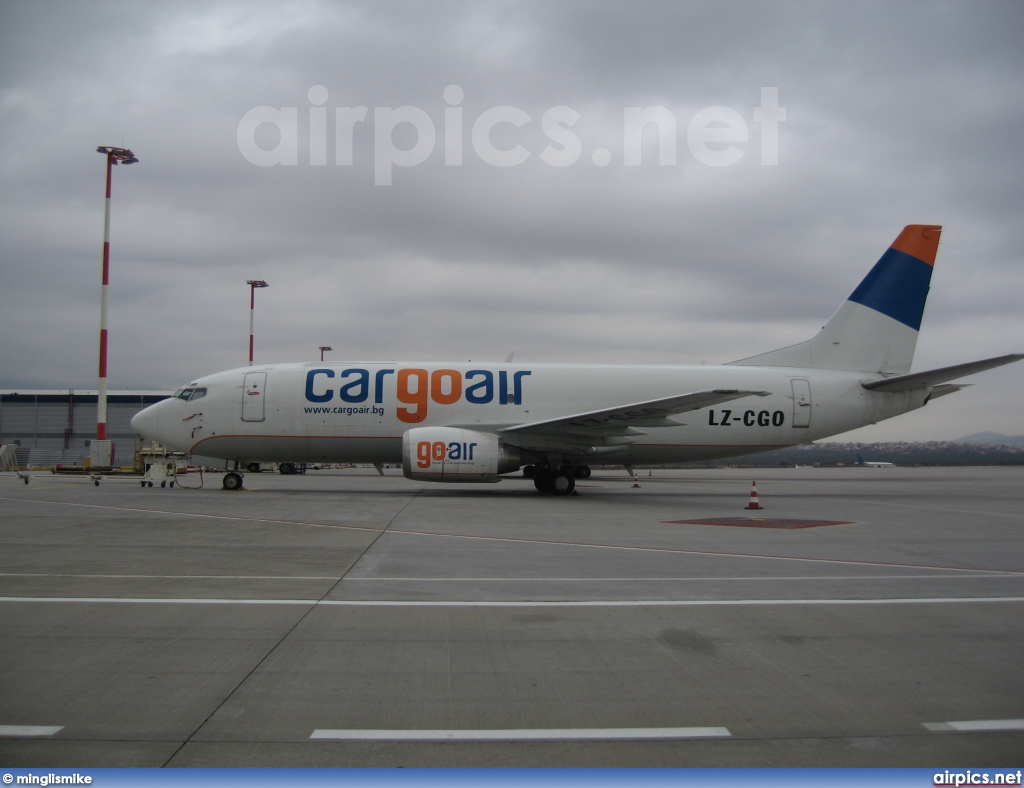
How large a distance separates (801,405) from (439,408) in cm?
1086

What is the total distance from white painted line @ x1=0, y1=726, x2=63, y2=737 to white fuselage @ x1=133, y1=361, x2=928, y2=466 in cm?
1632

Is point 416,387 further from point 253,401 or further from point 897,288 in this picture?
point 897,288

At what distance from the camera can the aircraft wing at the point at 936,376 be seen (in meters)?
18.3

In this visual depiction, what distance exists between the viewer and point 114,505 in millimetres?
15672

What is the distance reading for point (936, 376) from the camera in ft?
68.6

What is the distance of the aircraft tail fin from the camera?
22719mm

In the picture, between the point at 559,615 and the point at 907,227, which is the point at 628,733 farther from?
the point at 907,227

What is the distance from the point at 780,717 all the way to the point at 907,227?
22.5m

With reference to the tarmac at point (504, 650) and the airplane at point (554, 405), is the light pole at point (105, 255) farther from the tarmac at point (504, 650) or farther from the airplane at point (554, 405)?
the tarmac at point (504, 650)

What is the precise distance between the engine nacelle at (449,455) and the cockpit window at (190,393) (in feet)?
21.6

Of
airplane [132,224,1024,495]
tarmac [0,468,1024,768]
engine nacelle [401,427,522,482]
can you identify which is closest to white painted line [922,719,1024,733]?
tarmac [0,468,1024,768]

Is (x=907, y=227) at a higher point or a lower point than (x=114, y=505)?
higher

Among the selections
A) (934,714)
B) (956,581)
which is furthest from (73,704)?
(956,581)

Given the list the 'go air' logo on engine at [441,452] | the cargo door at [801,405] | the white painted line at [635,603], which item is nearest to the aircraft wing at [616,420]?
the 'go air' logo on engine at [441,452]
